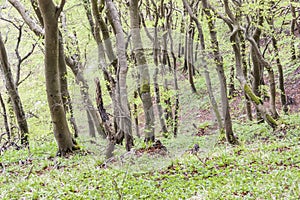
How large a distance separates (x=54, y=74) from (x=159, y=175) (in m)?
3.87

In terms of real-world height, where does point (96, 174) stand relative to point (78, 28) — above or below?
below

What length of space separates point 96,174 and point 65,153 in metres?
3.13

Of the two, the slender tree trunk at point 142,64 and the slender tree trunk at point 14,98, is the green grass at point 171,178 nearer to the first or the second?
the slender tree trunk at point 142,64

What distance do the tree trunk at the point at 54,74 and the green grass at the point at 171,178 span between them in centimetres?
58

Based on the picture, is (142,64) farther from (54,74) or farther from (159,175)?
(159,175)

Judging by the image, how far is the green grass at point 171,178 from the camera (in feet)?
17.0

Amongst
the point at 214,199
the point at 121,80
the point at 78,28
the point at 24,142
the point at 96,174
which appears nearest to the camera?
the point at 214,199

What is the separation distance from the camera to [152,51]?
51.4ft

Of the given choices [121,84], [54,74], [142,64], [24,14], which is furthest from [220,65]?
[24,14]

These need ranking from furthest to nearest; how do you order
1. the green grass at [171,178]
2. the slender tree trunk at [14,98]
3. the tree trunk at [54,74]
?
1. the slender tree trunk at [14,98]
2. the tree trunk at [54,74]
3. the green grass at [171,178]

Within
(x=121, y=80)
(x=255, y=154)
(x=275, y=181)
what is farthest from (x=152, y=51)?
(x=275, y=181)

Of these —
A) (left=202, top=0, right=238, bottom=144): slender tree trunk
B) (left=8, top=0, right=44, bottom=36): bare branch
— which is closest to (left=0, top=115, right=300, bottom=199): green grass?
(left=202, top=0, right=238, bottom=144): slender tree trunk

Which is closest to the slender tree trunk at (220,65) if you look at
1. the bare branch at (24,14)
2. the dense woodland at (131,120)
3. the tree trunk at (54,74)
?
the dense woodland at (131,120)

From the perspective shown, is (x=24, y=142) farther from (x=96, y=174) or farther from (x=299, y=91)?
(x=299, y=91)
